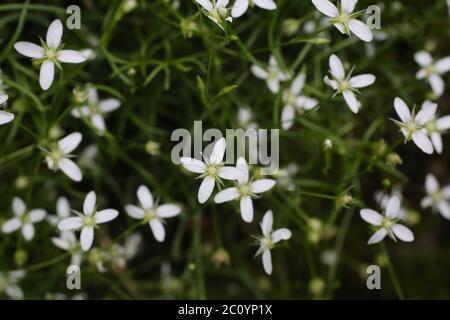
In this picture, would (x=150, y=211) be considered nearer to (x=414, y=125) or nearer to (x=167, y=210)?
(x=167, y=210)

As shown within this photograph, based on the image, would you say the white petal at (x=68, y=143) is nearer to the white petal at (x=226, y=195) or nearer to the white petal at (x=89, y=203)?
the white petal at (x=89, y=203)

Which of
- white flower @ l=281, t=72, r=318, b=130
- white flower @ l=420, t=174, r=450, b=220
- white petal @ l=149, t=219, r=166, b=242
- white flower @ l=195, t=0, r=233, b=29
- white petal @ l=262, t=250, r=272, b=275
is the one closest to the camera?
white flower @ l=195, t=0, r=233, b=29

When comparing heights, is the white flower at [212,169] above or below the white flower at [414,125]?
below

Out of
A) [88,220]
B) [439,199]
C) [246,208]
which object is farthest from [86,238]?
[439,199]

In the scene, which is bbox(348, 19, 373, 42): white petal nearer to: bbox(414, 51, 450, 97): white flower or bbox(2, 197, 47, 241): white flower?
bbox(414, 51, 450, 97): white flower

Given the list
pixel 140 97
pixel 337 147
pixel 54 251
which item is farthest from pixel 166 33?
pixel 54 251

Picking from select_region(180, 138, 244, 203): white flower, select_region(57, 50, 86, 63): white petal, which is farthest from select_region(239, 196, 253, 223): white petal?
select_region(57, 50, 86, 63): white petal

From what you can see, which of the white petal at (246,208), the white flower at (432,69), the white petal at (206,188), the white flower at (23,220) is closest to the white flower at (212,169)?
the white petal at (206,188)
